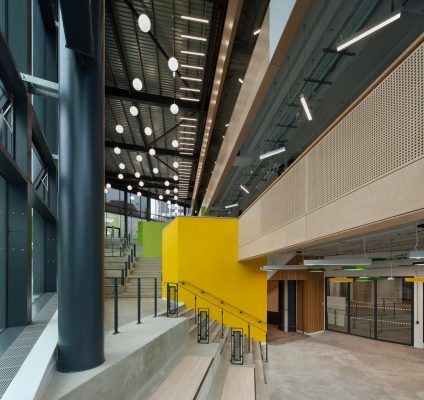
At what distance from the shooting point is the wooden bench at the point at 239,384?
612 centimetres

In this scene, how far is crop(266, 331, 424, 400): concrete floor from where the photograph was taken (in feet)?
26.8

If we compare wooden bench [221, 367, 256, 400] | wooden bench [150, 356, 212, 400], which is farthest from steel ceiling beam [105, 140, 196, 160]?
wooden bench [150, 356, 212, 400]

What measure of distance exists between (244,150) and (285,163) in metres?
1.69

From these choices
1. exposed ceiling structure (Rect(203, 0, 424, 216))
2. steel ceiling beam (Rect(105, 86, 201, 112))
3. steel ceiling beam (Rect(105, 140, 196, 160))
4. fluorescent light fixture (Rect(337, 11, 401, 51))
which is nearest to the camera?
fluorescent light fixture (Rect(337, 11, 401, 51))

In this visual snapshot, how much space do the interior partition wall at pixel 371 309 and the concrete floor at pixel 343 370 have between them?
127 centimetres

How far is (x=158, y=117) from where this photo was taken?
13.2 m

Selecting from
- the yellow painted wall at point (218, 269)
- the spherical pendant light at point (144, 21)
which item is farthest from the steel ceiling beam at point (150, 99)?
the spherical pendant light at point (144, 21)

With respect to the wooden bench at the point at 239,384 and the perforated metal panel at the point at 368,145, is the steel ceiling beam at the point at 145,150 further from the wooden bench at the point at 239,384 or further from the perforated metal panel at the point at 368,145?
the perforated metal panel at the point at 368,145

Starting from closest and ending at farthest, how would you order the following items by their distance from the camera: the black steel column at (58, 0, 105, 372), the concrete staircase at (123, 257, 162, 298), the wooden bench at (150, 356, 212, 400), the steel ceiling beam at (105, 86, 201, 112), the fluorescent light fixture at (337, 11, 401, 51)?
the black steel column at (58, 0, 105, 372), the fluorescent light fixture at (337, 11, 401, 51), the wooden bench at (150, 356, 212, 400), the steel ceiling beam at (105, 86, 201, 112), the concrete staircase at (123, 257, 162, 298)

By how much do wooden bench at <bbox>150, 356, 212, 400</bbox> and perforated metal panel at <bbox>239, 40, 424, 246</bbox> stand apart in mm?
3023

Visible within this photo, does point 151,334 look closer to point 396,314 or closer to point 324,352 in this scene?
point 324,352

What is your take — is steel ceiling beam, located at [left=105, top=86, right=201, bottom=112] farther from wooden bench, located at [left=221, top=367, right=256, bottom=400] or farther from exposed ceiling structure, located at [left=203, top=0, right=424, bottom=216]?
wooden bench, located at [left=221, top=367, right=256, bottom=400]

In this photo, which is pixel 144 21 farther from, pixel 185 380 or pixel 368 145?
pixel 185 380

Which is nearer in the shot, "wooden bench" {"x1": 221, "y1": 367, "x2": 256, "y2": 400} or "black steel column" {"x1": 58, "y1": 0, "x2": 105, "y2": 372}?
"black steel column" {"x1": 58, "y1": 0, "x2": 105, "y2": 372}
